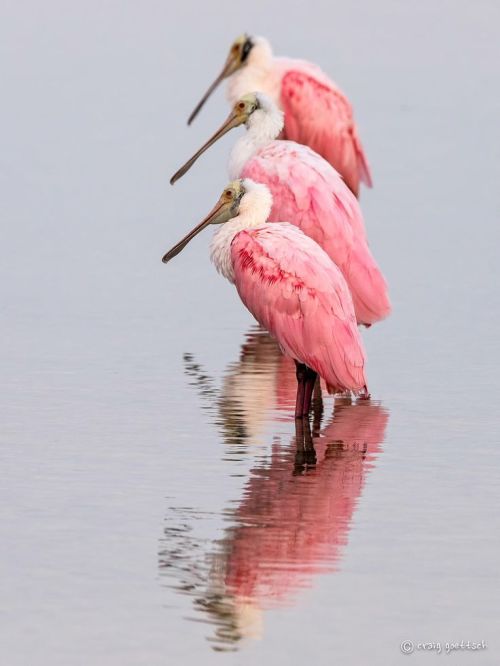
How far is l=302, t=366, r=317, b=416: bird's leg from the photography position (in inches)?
456

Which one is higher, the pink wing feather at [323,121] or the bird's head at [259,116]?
the bird's head at [259,116]

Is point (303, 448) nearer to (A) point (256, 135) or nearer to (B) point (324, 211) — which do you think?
(B) point (324, 211)

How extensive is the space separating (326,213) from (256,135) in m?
1.68

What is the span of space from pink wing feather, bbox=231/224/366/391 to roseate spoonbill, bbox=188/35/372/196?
6.25 metres

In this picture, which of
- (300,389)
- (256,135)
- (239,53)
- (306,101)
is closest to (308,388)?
(300,389)

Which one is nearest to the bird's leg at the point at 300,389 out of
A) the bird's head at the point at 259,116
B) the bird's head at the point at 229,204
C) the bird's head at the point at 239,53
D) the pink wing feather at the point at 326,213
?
the bird's head at the point at 229,204

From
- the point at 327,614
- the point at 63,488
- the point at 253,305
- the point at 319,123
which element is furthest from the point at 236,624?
the point at 319,123

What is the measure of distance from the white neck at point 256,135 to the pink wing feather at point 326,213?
1.01 m

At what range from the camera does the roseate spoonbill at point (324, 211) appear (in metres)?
13.0

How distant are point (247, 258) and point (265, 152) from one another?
196 centimetres

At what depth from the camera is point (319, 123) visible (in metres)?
18.3

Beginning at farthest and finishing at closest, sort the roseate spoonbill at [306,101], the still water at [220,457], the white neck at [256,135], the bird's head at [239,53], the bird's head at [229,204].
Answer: the bird's head at [239,53] → the roseate spoonbill at [306,101] → the white neck at [256,135] → the bird's head at [229,204] → the still water at [220,457]

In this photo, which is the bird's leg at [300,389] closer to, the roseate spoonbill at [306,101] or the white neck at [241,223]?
the white neck at [241,223]

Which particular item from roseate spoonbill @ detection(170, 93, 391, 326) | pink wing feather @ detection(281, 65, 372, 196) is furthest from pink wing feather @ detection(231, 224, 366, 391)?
pink wing feather @ detection(281, 65, 372, 196)
